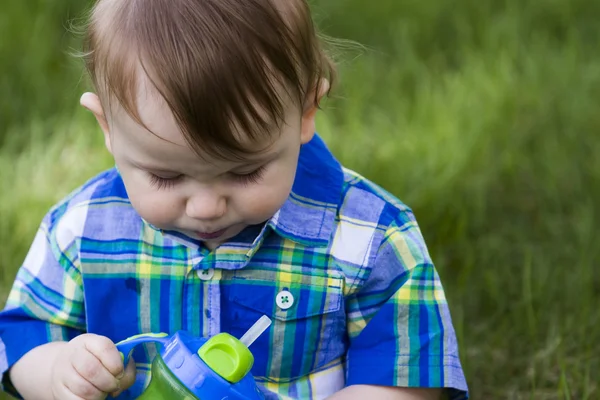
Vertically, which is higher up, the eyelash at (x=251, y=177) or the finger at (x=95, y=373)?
the eyelash at (x=251, y=177)

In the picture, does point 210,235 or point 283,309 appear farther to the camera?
point 283,309

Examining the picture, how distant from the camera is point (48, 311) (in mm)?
1788

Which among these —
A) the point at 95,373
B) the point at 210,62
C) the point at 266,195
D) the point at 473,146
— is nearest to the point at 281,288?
the point at 266,195

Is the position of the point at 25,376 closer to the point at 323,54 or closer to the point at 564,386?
the point at 323,54

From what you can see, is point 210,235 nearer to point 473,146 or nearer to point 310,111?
point 310,111

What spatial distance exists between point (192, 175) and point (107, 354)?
0.29 meters

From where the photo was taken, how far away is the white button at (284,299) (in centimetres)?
173

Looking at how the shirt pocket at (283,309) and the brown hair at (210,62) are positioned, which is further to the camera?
the shirt pocket at (283,309)

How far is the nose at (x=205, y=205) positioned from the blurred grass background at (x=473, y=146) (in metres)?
0.64

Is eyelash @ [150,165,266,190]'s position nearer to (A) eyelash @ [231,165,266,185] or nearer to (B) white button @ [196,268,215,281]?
(A) eyelash @ [231,165,266,185]

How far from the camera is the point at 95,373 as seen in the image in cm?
156

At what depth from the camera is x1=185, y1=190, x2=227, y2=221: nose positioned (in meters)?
1.52

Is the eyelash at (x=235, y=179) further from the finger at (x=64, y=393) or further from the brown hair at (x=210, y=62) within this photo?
the finger at (x=64, y=393)

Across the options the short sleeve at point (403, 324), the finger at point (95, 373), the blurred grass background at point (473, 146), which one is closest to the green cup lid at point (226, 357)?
the finger at point (95, 373)
